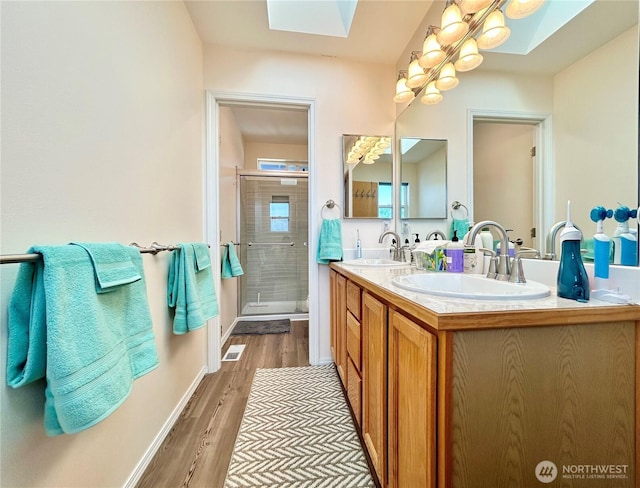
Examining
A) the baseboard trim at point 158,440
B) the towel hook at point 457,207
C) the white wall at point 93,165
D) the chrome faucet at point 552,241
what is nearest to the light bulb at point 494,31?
the towel hook at point 457,207

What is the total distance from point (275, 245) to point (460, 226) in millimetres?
2430

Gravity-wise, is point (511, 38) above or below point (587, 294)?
above

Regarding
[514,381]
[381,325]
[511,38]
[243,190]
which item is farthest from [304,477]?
[243,190]

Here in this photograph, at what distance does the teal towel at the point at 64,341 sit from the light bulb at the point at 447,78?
1884 mm

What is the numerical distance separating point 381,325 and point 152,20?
1.77 m

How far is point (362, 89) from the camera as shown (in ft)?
6.88

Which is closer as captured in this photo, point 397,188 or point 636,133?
point 636,133

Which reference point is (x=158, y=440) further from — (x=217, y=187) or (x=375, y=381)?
(x=217, y=187)

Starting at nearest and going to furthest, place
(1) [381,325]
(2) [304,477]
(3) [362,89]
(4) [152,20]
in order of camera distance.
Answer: (1) [381,325] → (2) [304,477] → (4) [152,20] → (3) [362,89]

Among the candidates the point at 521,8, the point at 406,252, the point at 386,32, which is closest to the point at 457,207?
the point at 406,252

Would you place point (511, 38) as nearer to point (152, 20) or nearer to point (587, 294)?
point (587, 294)

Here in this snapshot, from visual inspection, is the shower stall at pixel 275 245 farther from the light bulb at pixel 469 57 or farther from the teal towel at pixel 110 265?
the teal towel at pixel 110 265

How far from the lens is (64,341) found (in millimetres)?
598

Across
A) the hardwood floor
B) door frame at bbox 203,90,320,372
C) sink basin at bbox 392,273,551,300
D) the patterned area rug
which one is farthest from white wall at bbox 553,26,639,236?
the patterned area rug
